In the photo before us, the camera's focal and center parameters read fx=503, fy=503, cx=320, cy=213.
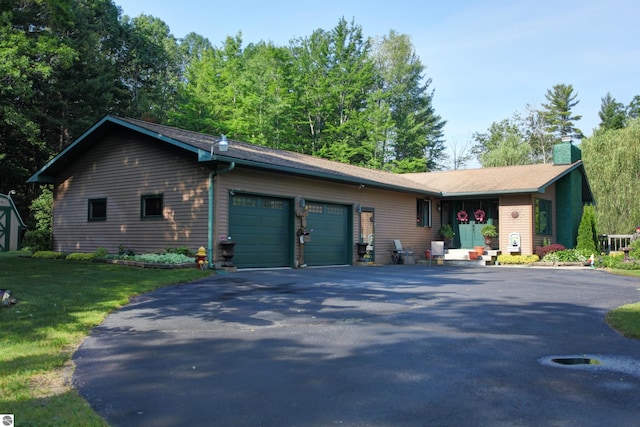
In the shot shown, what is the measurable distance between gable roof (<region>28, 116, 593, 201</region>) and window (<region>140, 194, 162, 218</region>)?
1.85 meters

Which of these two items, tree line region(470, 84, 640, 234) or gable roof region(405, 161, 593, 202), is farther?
tree line region(470, 84, 640, 234)

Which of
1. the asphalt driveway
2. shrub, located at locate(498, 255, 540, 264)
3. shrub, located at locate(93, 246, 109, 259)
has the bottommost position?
the asphalt driveway

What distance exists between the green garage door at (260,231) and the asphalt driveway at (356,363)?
5196 millimetres

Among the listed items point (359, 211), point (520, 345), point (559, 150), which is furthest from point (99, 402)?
point (559, 150)

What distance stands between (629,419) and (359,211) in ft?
49.3

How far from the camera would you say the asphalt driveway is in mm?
3562

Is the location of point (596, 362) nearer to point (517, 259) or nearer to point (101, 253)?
point (101, 253)

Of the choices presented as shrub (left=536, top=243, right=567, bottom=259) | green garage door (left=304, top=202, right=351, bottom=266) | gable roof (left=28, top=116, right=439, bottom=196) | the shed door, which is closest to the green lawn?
gable roof (left=28, top=116, right=439, bottom=196)

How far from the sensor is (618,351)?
5.30m

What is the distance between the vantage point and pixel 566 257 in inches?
757

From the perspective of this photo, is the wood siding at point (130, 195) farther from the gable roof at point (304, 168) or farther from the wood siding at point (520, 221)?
the wood siding at point (520, 221)

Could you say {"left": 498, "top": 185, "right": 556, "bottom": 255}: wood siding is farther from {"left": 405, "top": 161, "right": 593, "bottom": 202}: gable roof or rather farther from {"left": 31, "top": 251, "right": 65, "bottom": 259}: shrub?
{"left": 31, "top": 251, "right": 65, "bottom": 259}: shrub

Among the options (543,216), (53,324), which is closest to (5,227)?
(53,324)

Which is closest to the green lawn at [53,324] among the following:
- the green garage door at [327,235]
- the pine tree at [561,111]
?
the green garage door at [327,235]
